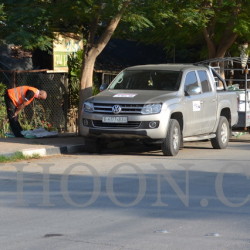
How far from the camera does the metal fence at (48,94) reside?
19969mm

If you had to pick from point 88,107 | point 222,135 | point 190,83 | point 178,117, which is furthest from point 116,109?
point 222,135

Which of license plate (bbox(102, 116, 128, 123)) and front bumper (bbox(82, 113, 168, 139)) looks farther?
license plate (bbox(102, 116, 128, 123))

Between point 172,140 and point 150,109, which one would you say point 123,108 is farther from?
point 172,140

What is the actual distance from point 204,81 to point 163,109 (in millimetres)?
2333

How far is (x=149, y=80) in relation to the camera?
16359 millimetres

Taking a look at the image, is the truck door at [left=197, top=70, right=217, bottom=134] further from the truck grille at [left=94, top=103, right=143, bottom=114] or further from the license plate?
the license plate

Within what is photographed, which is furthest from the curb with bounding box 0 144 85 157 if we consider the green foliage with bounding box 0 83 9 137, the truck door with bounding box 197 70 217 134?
the green foliage with bounding box 0 83 9 137

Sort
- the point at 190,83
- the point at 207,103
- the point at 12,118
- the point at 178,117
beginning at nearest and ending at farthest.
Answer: the point at 178,117, the point at 190,83, the point at 207,103, the point at 12,118

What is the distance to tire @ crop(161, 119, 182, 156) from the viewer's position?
1512 centimetres

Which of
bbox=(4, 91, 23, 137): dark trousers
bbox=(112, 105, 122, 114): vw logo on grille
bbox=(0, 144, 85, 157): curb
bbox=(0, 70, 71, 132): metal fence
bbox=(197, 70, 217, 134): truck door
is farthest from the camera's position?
bbox=(0, 70, 71, 132): metal fence

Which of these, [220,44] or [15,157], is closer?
[15,157]

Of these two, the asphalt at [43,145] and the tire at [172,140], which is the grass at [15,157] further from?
the tire at [172,140]

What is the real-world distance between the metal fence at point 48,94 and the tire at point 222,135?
513 centimetres

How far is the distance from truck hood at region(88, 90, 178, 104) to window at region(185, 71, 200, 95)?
518 mm
